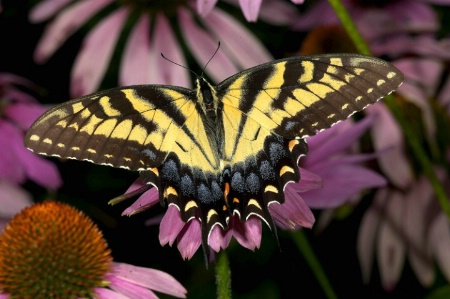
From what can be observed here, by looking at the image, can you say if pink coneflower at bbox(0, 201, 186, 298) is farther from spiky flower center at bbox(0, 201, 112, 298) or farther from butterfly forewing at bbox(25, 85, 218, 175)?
butterfly forewing at bbox(25, 85, 218, 175)

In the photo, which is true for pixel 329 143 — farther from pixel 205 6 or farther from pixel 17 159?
pixel 17 159

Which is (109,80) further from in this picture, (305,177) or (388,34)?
(305,177)

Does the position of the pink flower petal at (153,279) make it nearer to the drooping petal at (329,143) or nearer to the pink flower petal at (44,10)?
Result: the drooping petal at (329,143)

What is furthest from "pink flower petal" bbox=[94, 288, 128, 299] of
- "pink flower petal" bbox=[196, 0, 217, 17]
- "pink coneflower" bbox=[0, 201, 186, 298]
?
"pink flower petal" bbox=[196, 0, 217, 17]

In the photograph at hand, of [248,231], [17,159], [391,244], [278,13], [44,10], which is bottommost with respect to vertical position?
[391,244]

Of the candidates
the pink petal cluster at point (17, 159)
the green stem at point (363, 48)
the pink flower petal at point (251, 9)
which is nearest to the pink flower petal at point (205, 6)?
the pink flower petal at point (251, 9)

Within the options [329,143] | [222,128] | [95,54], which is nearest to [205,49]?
[95,54]
